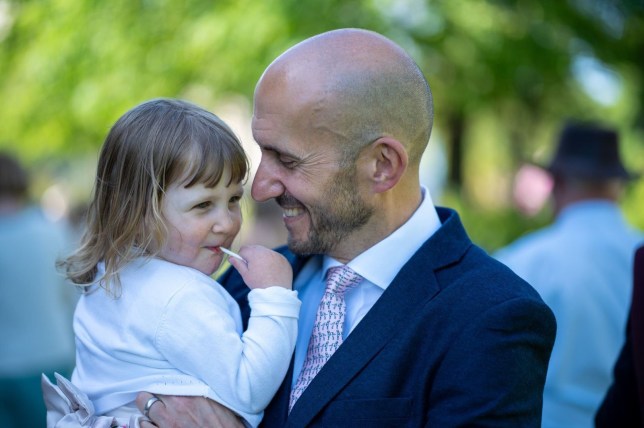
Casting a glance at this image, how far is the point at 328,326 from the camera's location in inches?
111

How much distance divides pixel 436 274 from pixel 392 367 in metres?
0.33

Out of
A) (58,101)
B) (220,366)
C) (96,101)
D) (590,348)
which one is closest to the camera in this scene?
(220,366)

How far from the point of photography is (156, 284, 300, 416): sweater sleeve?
8.43 feet

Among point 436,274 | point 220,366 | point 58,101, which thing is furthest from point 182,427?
point 58,101

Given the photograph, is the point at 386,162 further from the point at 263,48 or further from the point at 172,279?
the point at 263,48

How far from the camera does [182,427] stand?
2.61m

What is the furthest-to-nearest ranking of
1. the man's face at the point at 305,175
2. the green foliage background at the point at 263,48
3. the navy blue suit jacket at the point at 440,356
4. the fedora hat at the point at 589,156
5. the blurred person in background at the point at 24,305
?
the green foliage background at the point at 263,48 → the blurred person in background at the point at 24,305 → the fedora hat at the point at 589,156 → the man's face at the point at 305,175 → the navy blue suit jacket at the point at 440,356

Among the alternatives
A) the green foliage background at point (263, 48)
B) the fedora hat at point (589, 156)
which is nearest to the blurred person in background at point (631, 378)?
the fedora hat at point (589, 156)

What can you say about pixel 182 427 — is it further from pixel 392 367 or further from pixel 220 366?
pixel 392 367

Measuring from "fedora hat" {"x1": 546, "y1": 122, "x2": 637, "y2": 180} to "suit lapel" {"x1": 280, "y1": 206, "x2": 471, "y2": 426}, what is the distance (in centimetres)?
336

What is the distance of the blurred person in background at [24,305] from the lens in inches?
246

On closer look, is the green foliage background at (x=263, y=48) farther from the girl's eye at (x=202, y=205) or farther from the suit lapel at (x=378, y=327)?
the girl's eye at (x=202, y=205)

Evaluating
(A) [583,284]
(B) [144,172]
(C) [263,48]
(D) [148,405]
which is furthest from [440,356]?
(C) [263,48]

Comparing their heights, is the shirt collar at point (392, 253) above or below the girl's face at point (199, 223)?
below
